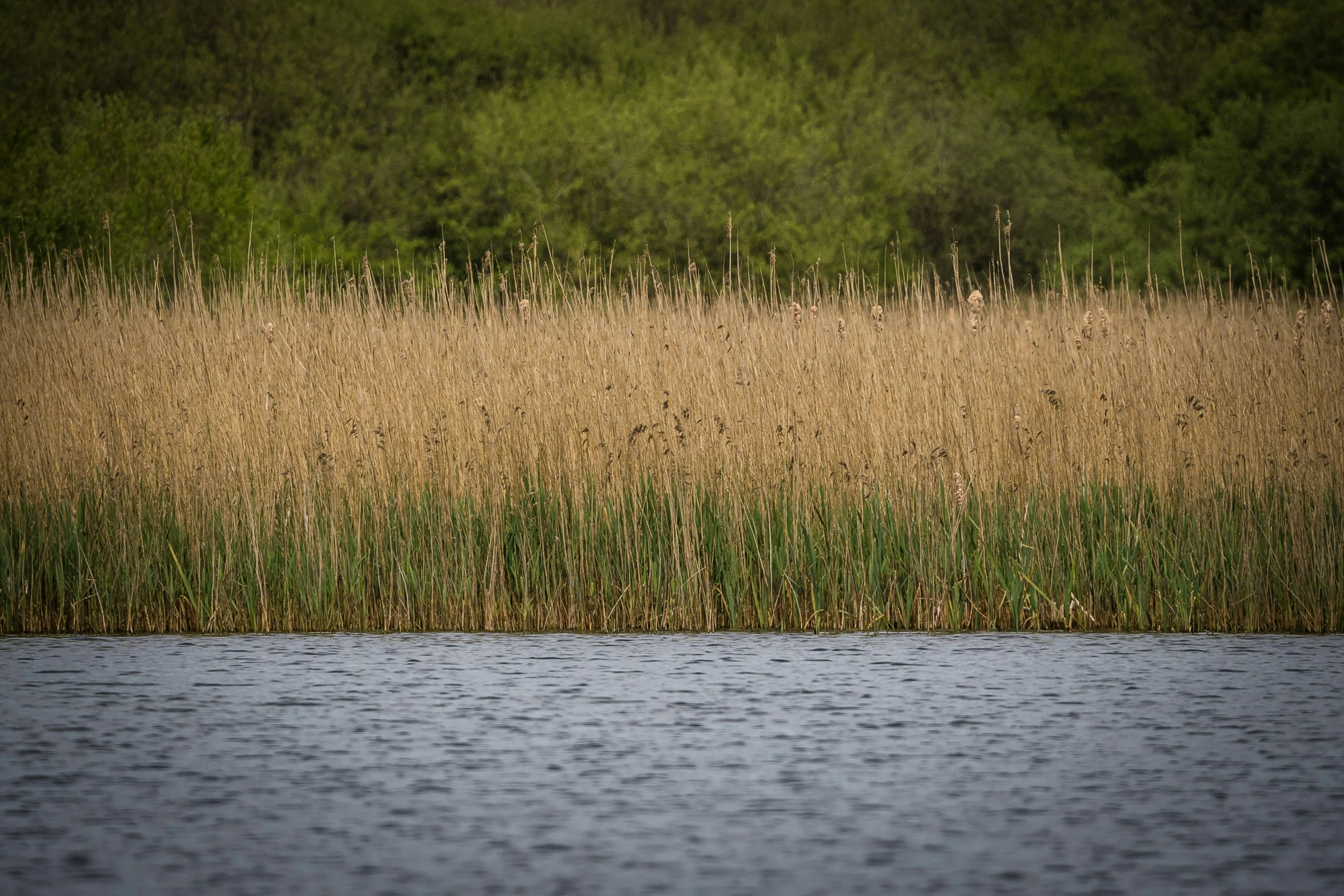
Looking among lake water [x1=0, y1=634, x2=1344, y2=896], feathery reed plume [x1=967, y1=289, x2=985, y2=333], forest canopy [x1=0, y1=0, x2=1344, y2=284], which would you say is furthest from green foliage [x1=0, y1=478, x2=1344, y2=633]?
forest canopy [x1=0, y1=0, x2=1344, y2=284]

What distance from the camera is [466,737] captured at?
5.19 meters

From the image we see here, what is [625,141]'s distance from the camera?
29859 mm

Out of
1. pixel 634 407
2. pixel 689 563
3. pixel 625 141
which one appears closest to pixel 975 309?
pixel 634 407

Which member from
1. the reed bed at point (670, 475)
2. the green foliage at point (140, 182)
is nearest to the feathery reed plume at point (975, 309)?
the reed bed at point (670, 475)

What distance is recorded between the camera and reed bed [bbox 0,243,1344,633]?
7547 mm

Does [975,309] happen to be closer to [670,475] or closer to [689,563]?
[670,475]

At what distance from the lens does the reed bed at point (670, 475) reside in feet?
24.8

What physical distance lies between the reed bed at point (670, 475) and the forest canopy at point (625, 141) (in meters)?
13.1

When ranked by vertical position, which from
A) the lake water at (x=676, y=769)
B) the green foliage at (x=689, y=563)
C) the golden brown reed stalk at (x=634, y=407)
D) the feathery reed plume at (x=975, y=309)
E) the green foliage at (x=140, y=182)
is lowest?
the lake water at (x=676, y=769)

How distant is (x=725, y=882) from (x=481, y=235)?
27.6 m

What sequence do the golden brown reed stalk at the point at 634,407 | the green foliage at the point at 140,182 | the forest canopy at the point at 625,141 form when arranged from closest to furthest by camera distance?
1. the golden brown reed stalk at the point at 634,407
2. the green foliage at the point at 140,182
3. the forest canopy at the point at 625,141

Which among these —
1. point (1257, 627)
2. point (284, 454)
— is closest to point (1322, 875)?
point (1257, 627)

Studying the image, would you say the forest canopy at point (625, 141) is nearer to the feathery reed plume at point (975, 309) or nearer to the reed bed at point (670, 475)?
the reed bed at point (670, 475)

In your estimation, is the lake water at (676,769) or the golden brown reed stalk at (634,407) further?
the golden brown reed stalk at (634,407)
